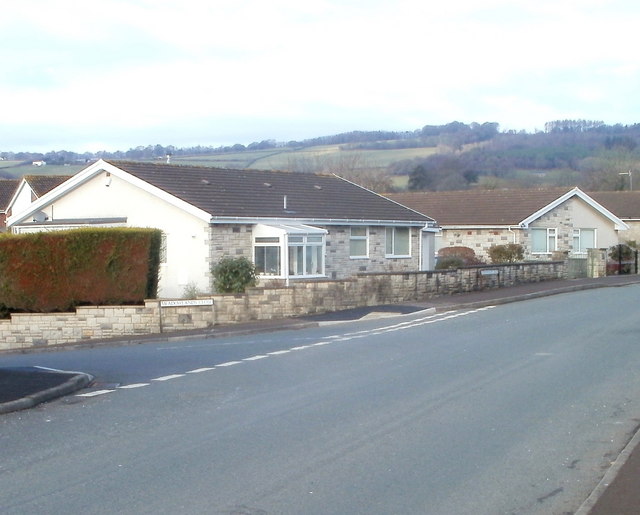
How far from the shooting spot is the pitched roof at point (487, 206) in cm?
4450

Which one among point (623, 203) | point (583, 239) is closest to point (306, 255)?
point (583, 239)

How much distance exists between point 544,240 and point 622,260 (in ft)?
14.2

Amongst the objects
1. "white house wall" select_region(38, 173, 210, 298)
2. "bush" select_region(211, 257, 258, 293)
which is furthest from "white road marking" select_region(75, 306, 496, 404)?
"white house wall" select_region(38, 173, 210, 298)

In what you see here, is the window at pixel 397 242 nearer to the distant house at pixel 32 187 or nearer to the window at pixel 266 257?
the window at pixel 266 257

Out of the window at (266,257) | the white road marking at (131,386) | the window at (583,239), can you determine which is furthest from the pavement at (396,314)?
the window at (583,239)

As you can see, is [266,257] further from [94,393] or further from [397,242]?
[94,393]

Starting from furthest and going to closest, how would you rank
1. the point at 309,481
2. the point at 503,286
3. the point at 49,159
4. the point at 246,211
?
the point at 49,159
the point at 503,286
the point at 246,211
the point at 309,481

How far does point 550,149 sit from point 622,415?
133244 mm

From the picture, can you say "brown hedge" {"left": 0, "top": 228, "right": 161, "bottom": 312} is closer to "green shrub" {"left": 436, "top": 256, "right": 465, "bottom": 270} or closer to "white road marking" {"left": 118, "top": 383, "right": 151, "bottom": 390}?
"white road marking" {"left": 118, "top": 383, "right": 151, "bottom": 390}

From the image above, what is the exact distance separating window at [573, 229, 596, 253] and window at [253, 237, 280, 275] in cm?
2281

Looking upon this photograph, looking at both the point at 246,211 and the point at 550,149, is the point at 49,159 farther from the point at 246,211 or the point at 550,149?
the point at 246,211

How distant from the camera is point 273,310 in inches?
958

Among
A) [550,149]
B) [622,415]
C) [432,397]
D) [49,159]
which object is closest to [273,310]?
[432,397]

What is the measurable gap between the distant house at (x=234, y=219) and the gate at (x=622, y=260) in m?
13.2
